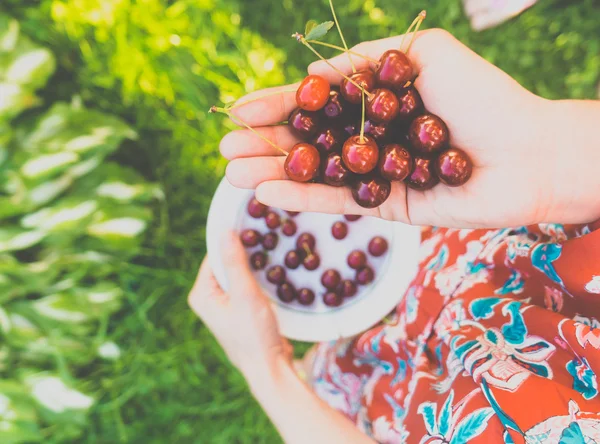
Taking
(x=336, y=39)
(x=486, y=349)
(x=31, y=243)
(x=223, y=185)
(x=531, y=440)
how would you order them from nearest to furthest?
(x=531, y=440) → (x=486, y=349) → (x=223, y=185) → (x=31, y=243) → (x=336, y=39)

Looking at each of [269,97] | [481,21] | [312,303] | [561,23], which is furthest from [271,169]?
[561,23]

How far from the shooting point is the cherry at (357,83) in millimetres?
934

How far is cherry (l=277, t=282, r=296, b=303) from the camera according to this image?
1.23 metres

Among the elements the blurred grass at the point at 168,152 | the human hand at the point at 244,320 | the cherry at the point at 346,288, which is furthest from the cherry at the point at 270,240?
the blurred grass at the point at 168,152

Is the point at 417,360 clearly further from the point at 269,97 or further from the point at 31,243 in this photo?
the point at 31,243

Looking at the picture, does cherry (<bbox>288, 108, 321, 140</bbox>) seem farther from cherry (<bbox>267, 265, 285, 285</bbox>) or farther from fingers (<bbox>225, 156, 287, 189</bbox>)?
cherry (<bbox>267, 265, 285, 285</bbox>)

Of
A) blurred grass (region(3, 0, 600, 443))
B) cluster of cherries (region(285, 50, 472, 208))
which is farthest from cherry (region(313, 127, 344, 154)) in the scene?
blurred grass (region(3, 0, 600, 443))

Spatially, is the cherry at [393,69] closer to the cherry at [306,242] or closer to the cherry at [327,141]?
the cherry at [327,141]

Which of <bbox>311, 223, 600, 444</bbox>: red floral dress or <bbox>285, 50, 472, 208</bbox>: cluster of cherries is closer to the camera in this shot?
<bbox>311, 223, 600, 444</bbox>: red floral dress

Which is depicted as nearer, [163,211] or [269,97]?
[269,97]

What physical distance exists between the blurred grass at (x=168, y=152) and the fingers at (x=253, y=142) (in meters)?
0.72

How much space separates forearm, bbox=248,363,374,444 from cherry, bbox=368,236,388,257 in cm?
36

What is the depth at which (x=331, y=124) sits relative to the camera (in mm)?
1022

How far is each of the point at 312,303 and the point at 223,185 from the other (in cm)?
39
